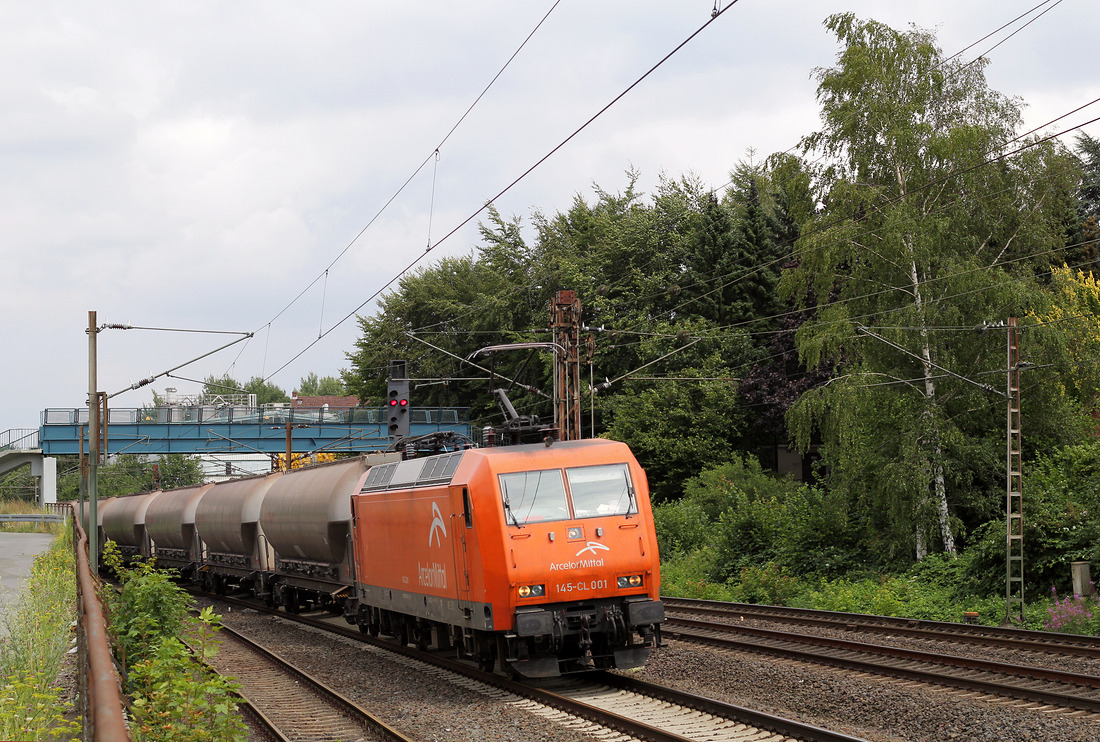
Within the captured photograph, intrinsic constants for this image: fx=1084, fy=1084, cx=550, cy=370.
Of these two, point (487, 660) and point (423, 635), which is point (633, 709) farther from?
point (423, 635)

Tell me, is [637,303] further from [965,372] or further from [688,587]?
[965,372]

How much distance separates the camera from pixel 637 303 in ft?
174

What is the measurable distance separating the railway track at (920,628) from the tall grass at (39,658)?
1242 centimetres

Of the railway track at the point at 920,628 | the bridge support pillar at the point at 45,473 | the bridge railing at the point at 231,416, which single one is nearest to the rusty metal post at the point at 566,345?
the railway track at the point at 920,628

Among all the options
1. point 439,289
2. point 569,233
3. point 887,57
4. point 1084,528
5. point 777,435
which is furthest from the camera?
point 439,289

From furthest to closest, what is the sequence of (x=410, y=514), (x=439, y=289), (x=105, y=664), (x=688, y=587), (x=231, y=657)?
(x=439, y=289) → (x=688, y=587) → (x=231, y=657) → (x=410, y=514) → (x=105, y=664)

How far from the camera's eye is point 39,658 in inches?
488

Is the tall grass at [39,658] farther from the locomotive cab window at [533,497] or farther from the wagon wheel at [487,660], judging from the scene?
the locomotive cab window at [533,497]

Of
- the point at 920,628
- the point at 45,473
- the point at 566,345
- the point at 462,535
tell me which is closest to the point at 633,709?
the point at 462,535

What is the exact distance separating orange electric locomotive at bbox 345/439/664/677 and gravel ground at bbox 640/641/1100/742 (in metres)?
1.17

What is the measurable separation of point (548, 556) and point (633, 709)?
2153 millimetres

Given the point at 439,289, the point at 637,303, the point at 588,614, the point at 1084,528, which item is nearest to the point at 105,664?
the point at 588,614

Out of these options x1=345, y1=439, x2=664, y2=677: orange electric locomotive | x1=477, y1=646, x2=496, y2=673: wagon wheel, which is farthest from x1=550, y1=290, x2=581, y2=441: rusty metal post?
x1=477, y1=646, x2=496, y2=673: wagon wheel

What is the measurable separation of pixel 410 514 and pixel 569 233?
51356 millimetres
